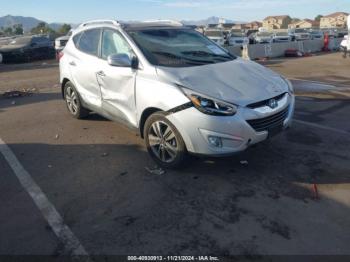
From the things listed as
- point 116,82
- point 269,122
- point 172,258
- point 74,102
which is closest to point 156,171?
point 116,82

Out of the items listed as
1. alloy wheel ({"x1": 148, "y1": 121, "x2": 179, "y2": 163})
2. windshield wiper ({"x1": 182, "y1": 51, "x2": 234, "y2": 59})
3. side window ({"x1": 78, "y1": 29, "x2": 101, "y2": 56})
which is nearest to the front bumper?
alloy wheel ({"x1": 148, "y1": 121, "x2": 179, "y2": 163})

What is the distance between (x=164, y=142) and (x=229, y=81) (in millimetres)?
1100

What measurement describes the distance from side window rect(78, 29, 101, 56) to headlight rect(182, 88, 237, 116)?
91.9 inches

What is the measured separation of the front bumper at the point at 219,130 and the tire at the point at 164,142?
0.40 ft

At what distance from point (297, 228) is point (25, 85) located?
36.9ft

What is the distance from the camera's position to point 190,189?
13.4ft

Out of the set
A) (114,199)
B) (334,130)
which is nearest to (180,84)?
(114,199)

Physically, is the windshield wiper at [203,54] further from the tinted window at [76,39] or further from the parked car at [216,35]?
the parked car at [216,35]

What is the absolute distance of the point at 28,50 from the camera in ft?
73.6

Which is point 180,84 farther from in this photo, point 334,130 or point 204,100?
point 334,130

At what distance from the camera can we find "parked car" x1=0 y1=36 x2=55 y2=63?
2175 cm

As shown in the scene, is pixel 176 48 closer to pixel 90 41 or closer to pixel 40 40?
pixel 90 41

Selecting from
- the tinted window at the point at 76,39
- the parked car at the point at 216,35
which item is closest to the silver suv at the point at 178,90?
the tinted window at the point at 76,39

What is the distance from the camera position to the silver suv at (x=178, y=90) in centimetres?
399
